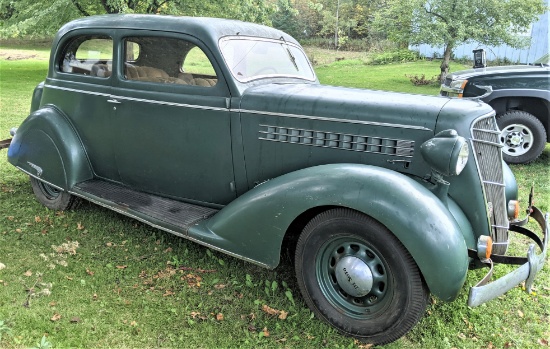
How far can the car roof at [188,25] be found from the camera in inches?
141

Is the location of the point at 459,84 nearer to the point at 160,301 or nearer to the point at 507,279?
the point at 507,279

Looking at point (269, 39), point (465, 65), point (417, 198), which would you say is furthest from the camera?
point (465, 65)

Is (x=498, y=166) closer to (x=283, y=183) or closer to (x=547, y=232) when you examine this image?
(x=547, y=232)

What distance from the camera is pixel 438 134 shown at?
A: 9.28 ft

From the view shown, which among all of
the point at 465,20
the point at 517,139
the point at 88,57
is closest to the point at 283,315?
the point at 88,57

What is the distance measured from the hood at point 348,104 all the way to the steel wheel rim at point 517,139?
157 inches

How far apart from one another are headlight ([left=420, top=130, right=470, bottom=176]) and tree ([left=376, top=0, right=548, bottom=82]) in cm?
1130

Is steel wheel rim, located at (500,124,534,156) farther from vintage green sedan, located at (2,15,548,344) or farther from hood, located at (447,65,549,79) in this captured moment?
vintage green sedan, located at (2,15,548,344)

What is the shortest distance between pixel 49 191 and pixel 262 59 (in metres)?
2.73

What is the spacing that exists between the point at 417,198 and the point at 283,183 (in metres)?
0.88

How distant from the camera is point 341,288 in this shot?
2906 millimetres

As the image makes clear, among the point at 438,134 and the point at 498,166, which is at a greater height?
the point at 438,134

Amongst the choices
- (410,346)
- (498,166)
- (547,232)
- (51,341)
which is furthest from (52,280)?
(547,232)

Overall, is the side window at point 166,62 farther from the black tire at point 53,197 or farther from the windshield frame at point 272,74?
the black tire at point 53,197
